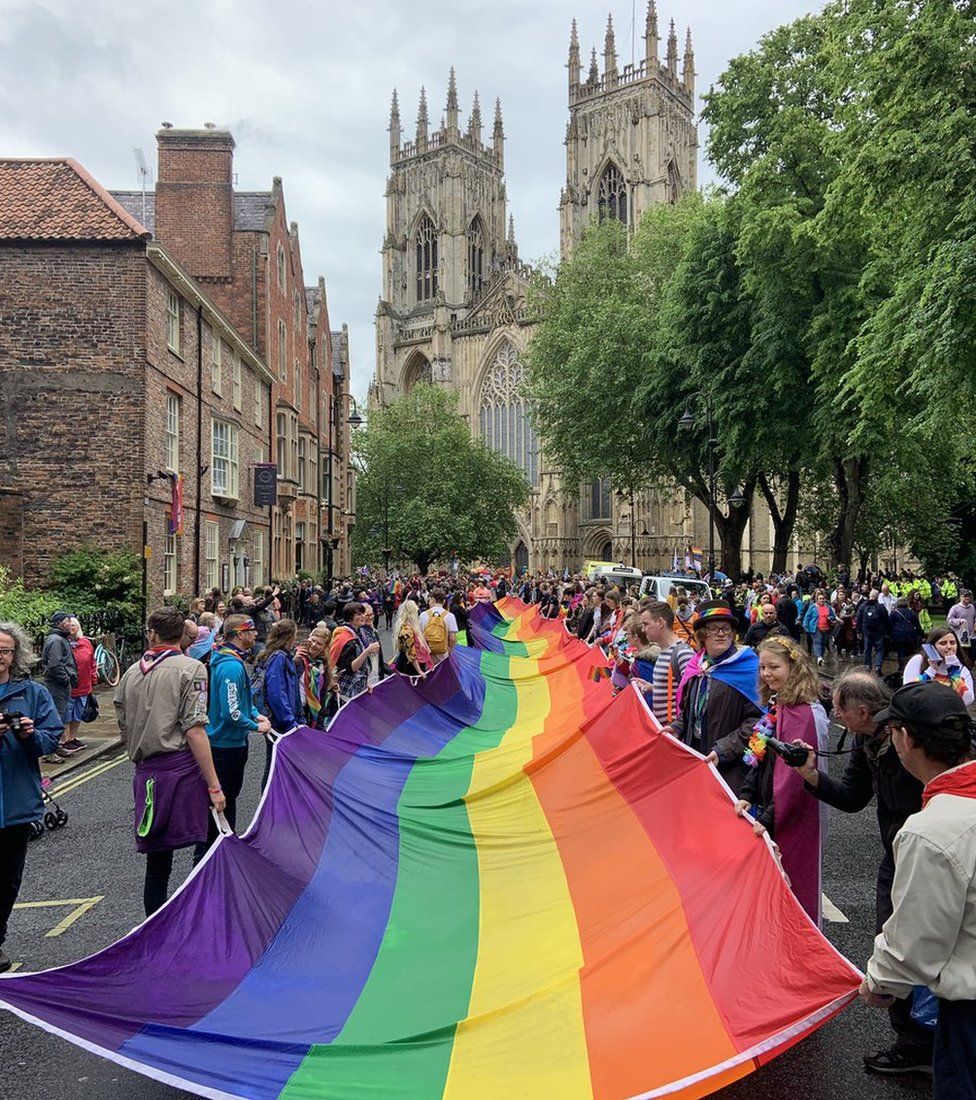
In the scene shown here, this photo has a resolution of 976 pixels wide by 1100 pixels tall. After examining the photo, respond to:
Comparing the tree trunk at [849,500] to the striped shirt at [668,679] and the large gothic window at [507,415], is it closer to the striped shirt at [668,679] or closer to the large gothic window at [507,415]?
the striped shirt at [668,679]

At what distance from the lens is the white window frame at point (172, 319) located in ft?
72.9

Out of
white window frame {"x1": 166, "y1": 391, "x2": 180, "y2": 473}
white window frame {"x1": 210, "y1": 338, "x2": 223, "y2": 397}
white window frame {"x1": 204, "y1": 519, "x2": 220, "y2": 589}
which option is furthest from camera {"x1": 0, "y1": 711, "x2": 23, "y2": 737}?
white window frame {"x1": 210, "y1": 338, "x2": 223, "y2": 397}

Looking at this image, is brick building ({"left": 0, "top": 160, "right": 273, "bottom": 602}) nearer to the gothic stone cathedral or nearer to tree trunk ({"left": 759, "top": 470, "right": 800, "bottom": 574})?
tree trunk ({"left": 759, "top": 470, "right": 800, "bottom": 574})

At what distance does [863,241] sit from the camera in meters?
22.2

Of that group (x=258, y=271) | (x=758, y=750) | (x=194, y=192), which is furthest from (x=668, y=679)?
(x=194, y=192)

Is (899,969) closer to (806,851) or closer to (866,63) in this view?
(806,851)

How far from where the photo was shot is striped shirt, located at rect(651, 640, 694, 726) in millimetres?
6988

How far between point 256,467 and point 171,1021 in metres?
26.9

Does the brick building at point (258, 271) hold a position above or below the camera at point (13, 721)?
above

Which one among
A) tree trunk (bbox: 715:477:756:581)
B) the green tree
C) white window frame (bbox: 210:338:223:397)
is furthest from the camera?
the green tree

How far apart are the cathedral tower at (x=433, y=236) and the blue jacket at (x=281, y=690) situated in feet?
265

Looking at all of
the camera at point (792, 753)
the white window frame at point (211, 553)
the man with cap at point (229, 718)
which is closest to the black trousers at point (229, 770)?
the man with cap at point (229, 718)

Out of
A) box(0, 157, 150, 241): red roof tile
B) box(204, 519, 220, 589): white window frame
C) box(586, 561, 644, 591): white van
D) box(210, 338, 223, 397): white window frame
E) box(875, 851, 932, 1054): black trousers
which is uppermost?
box(0, 157, 150, 241): red roof tile

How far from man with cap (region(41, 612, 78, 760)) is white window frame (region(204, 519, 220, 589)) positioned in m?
14.4
